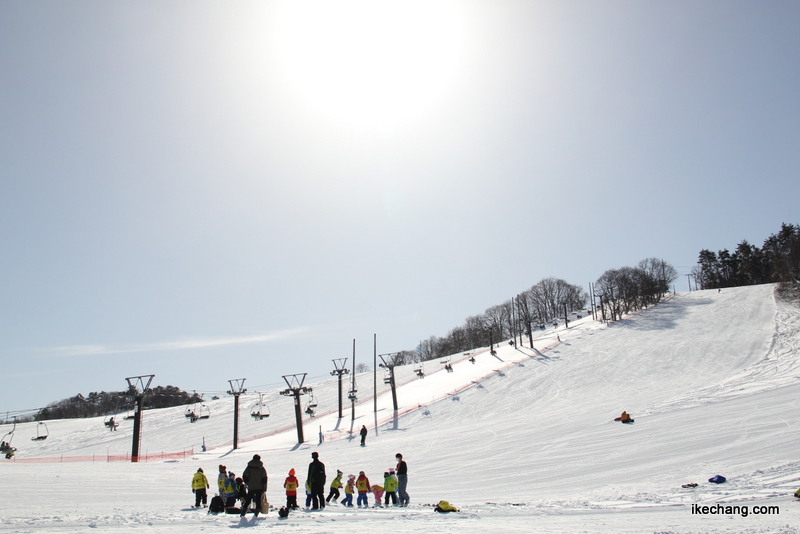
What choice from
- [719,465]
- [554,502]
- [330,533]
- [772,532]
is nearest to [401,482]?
[554,502]

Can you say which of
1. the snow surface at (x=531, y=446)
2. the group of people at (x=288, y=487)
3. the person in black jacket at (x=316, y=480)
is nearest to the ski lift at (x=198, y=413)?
the snow surface at (x=531, y=446)

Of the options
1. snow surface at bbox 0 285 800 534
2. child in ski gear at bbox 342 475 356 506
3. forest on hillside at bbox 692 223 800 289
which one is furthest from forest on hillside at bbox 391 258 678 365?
child in ski gear at bbox 342 475 356 506

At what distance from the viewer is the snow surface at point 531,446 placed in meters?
11.7

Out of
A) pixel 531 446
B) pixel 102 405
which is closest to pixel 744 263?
pixel 531 446

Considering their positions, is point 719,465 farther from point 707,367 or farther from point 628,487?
point 707,367

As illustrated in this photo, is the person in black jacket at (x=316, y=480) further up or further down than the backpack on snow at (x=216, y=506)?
further up

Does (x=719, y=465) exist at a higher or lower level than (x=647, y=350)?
lower

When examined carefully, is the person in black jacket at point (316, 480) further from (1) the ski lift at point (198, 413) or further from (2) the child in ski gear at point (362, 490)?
(1) the ski lift at point (198, 413)

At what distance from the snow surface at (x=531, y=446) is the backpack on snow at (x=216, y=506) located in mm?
538

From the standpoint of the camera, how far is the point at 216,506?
13617 mm

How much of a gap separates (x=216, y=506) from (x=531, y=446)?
17750mm

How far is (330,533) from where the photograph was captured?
9.48m

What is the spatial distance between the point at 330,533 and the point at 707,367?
1923 inches

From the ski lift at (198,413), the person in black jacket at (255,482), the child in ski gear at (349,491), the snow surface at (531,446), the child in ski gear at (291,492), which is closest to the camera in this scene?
the snow surface at (531,446)
